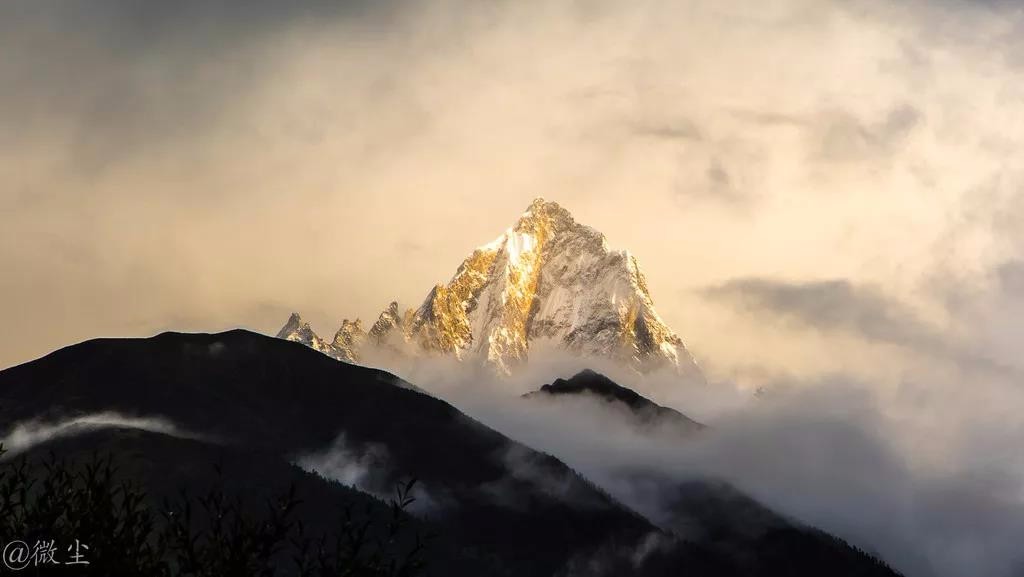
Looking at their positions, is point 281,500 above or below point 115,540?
above

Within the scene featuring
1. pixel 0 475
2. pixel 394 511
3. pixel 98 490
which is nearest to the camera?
pixel 394 511

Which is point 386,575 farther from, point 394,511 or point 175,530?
point 175,530

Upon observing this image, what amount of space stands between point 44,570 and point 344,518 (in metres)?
16.1

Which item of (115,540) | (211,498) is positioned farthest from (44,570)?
(211,498)

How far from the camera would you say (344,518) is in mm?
69938

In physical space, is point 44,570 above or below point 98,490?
below

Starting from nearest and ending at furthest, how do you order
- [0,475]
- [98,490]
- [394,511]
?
[394,511] < [98,490] < [0,475]

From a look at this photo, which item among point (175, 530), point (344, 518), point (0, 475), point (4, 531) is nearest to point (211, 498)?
point (175, 530)

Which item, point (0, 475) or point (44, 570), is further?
point (0, 475)

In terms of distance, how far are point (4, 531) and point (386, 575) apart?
2263 centimetres

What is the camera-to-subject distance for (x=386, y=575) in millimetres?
71875

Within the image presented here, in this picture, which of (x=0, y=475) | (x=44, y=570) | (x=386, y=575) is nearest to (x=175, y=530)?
(x=44, y=570)

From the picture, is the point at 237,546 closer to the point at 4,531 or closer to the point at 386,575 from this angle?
the point at 386,575

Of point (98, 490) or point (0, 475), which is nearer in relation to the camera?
point (98, 490)
